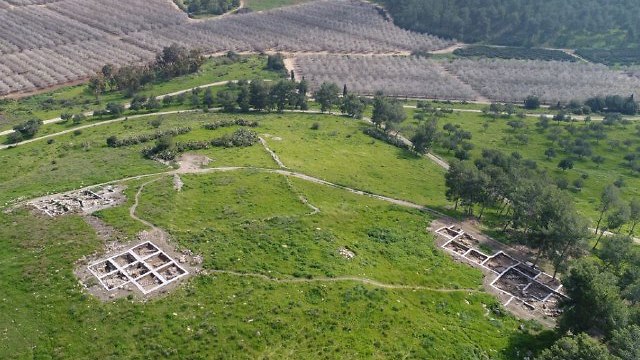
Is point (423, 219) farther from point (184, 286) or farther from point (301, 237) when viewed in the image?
point (184, 286)

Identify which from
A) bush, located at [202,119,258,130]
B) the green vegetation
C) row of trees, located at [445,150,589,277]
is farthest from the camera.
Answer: bush, located at [202,119,258,130]

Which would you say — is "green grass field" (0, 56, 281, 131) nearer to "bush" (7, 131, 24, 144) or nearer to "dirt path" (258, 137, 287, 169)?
"bush" (7, 131, 24, 144)

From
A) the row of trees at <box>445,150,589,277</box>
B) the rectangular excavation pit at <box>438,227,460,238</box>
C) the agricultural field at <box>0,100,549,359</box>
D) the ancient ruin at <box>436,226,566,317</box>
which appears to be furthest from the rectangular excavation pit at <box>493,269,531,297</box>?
the rectangular excavation pit at <box>438,227,460,238</box>

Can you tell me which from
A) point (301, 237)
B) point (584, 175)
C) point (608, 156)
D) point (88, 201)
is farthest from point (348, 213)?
point (608, 156)

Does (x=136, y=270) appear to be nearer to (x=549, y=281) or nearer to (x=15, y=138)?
(x=549, y=281)

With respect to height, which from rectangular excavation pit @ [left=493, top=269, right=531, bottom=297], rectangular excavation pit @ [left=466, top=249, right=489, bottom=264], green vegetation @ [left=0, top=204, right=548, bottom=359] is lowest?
rectangular excavation pit @ [left=493, top=269, right=531, bottom=297]

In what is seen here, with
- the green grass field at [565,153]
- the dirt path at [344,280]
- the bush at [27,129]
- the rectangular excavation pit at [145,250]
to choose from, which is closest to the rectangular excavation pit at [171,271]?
the dirt path at [344,280]

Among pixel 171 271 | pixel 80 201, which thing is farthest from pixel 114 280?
pixel 80 201

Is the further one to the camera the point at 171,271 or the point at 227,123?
the point at 227,123

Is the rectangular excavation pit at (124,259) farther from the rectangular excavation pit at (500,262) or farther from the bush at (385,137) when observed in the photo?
the bush at (385,137)
